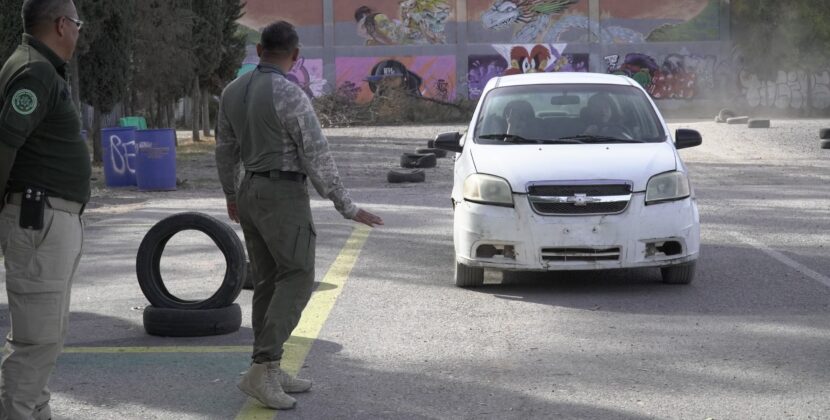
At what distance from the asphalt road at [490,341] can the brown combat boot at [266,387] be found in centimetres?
7

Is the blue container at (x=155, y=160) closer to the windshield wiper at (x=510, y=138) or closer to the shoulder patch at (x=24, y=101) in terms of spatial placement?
the windshield wiper at (x=510, y=138)

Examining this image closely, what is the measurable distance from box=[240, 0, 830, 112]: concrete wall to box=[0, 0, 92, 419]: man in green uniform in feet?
174

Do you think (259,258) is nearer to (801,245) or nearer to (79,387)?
(79,387)

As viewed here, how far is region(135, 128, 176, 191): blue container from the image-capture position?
20.7 metres

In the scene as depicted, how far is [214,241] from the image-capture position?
25.7 ft

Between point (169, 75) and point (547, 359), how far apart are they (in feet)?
86.3

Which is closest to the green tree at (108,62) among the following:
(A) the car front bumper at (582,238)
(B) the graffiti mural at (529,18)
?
(A) the car front bumper at (582,238)

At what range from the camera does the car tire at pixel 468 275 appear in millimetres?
9383

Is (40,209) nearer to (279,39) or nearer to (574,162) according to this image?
(279,39)

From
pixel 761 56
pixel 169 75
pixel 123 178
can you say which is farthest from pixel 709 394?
pixel 761 56

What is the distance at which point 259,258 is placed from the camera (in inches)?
234

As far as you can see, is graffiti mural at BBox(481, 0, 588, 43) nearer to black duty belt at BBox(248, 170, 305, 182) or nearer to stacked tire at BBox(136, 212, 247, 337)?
stacked tire at BBox(136, 212, 247, 337)

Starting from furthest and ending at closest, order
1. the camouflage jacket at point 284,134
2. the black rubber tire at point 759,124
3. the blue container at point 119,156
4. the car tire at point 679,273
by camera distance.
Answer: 1. the black rubber tire at point 759,124
2. the blue container at point 119,156
3. the car tire at point 679,273
4. the camouflage jacket at point 284,134

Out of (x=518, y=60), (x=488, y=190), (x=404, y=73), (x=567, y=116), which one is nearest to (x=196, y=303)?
(x=488, y=190)
